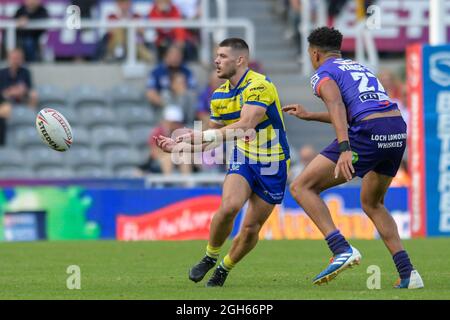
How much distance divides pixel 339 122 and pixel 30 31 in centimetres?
1303

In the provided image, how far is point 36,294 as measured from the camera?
9.99m

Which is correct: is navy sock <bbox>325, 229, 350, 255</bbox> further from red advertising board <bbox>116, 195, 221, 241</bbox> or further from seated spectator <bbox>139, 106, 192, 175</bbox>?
seated spectator <bbox>139, 106, 192, 175</bbox>

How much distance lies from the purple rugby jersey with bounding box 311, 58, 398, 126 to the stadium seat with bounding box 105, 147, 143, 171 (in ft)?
35.5

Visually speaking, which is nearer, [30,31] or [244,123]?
[244,123]

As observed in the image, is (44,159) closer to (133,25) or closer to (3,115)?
(3,115)

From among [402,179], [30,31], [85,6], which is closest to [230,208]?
[402,179]

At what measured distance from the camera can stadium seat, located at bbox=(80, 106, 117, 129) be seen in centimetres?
2156

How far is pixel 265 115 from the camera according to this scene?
1093 centimetres

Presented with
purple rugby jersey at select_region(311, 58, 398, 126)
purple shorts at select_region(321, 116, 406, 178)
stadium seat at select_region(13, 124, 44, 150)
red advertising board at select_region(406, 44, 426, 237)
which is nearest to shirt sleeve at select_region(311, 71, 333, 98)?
purple rugby jersey at select_region(311, 58, 398, 126)

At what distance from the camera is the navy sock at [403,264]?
10273 millimetres

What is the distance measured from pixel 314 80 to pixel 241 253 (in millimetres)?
1739

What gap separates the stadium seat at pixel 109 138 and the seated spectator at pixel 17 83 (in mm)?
1268

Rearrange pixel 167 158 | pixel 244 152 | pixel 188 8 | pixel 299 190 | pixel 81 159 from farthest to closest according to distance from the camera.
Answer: pixel 188 8 < pixel 81 159 < pixel 167 158 < pixel 244 152 < pixel 299 190
